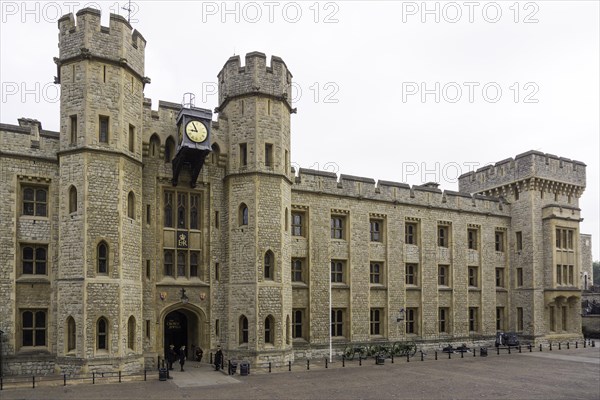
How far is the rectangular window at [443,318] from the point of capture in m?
36.1

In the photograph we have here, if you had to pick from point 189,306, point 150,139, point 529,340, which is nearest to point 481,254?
point 529,340

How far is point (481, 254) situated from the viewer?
125 feet

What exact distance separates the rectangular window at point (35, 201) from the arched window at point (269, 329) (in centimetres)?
1210

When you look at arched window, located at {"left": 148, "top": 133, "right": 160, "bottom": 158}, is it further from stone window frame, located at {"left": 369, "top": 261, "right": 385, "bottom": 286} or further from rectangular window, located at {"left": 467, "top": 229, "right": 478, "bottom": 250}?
rectangular window, located at {"left": 467, "top": 229, "right": 478, "bottom": 250}

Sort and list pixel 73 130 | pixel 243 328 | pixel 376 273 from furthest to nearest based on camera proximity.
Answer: pixel 376 273, pixel 243 328, pixel 73 130

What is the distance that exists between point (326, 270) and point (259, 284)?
5990mm

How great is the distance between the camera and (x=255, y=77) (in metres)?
27.4

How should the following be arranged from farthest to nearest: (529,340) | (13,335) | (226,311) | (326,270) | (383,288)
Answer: (529,340) < (383,288) < (326,270) < (226,311) < (13,335)

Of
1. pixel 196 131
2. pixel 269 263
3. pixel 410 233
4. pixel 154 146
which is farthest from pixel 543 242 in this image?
pixel 154 146

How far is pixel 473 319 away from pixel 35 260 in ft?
97.0

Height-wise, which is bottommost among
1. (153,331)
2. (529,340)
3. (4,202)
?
(529,340)

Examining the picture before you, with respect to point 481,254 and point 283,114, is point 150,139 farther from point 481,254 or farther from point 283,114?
point 481,254

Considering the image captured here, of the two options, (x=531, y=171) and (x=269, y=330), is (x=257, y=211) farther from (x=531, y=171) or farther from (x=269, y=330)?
(x=531, y=171)

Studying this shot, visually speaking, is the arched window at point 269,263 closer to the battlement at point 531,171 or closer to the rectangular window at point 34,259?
the rectangular window at point 34,259
